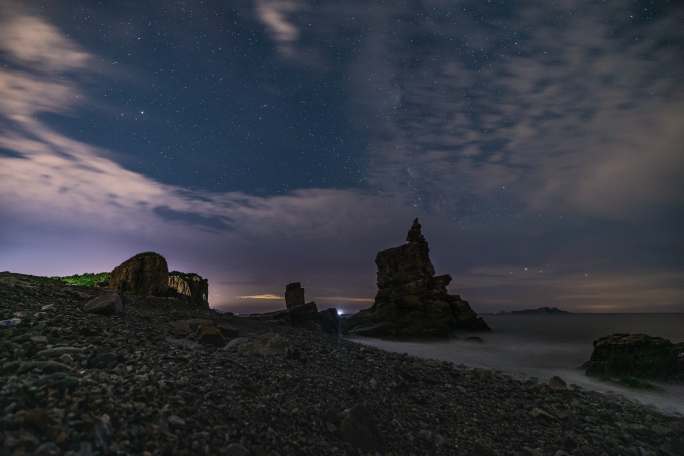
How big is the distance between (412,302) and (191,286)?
115 feet

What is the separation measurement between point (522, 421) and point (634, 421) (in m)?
4.57

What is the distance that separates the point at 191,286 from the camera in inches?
984

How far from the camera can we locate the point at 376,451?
6.40 m

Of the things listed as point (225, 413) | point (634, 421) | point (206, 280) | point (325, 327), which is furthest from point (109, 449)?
point (325, 327)

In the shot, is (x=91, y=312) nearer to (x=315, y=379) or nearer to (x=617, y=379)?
(x=315, y=379)

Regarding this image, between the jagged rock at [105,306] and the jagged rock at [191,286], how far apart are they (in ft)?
38.8

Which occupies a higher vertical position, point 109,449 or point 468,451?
point 109,449

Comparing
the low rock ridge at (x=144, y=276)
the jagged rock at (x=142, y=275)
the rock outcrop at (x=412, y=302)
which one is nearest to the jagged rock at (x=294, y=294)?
the rock outcrop at (x=412, y=302)

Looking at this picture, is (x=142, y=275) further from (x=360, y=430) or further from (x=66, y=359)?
(x=360, y=430)

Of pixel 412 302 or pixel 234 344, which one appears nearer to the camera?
pixel 234 344

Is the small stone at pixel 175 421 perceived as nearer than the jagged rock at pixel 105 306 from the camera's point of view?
Yes

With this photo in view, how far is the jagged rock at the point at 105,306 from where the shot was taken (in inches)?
409

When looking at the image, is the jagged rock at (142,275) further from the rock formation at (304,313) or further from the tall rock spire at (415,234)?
the tall rock spire at (415,234)

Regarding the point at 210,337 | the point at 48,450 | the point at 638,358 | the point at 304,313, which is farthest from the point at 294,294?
the point at 48,450
